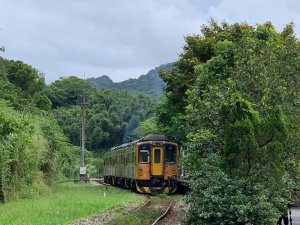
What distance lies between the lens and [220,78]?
19.7 m

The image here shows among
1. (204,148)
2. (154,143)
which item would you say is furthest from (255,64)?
(154,143)

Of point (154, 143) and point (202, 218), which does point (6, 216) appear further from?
point (154, 143)

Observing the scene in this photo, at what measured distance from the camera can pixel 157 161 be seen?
95.6ft

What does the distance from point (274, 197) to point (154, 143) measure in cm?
1539

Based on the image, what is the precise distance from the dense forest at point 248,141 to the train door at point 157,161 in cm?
1020

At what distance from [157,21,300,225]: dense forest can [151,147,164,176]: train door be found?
33.5 ft

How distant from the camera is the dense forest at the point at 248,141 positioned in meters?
13.4

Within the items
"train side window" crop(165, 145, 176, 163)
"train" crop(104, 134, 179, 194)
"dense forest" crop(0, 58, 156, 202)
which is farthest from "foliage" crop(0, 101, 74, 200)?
"train side window" crop(165, 145, 176, 163)

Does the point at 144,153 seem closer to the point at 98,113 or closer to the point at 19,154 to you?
the point at 19,154

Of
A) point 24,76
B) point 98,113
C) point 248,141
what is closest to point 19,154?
point 248,141

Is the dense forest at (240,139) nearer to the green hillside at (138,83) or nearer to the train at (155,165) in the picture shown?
the train at (155,165)

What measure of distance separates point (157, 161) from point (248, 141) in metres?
16.1

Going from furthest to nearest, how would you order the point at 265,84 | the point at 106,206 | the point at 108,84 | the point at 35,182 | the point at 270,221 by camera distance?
the point at 108,84
the point at 35,182
the point at 106,206
the point at 265,84
the point at 270,221

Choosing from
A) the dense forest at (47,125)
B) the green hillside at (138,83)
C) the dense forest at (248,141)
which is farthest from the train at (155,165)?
the green hillside at (138,83)
